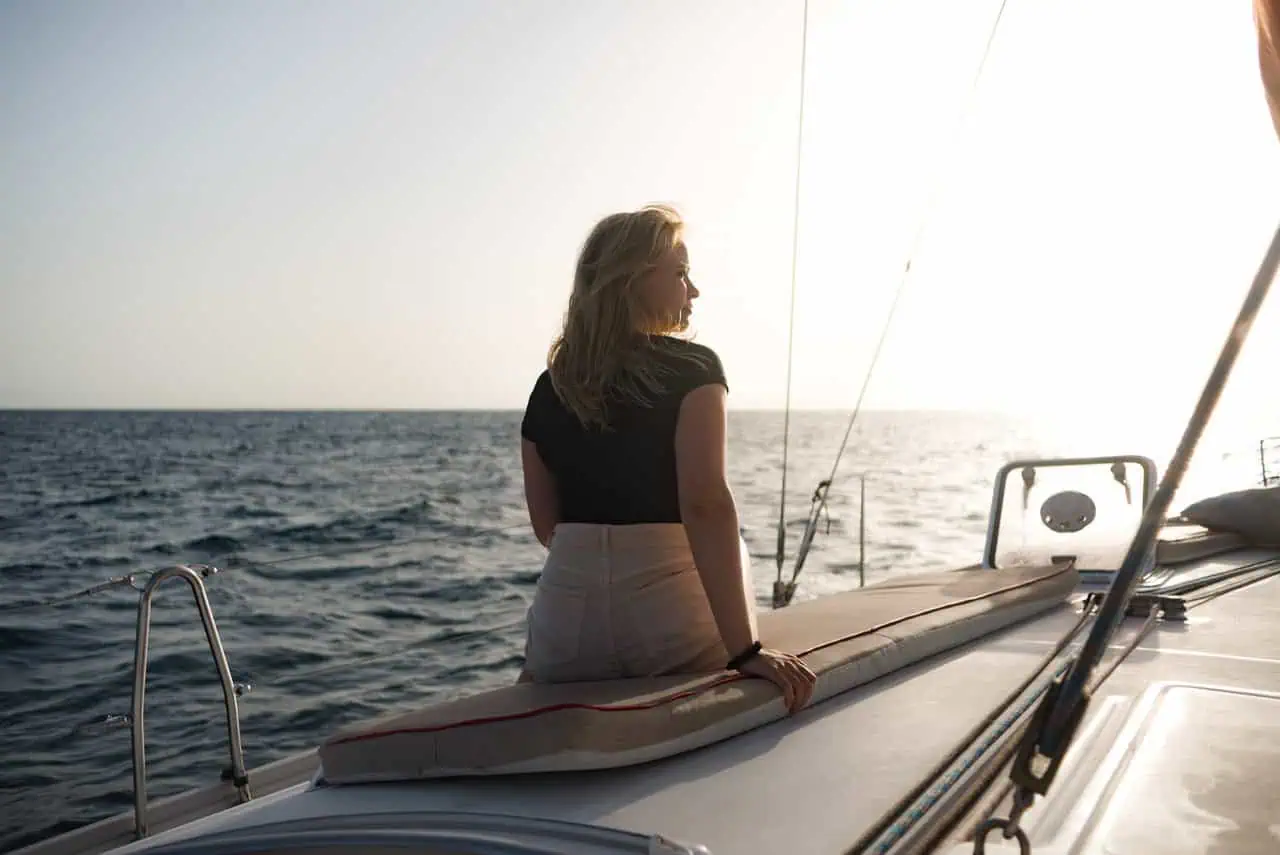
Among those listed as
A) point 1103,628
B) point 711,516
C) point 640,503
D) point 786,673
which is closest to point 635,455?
point 640,503

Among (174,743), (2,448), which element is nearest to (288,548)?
(174,743)

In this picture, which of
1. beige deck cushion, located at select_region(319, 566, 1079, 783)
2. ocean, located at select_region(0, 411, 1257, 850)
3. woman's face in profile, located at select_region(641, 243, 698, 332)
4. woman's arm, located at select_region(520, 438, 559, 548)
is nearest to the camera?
beige deck cushion, located at select_region(319, 566, 1079, 783)

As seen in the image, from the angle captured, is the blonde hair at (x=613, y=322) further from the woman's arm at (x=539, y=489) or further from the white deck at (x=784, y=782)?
the white deck at (x=784, y=782)

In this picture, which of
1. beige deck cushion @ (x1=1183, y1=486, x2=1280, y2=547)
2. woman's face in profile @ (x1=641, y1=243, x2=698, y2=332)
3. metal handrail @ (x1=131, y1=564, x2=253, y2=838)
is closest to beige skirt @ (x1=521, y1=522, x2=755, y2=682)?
woman's face in profile @ (x1=641, y1=243, x2=698, y2=332)

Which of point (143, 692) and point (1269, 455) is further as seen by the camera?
point (1269, 455)

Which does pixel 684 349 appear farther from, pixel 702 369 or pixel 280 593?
pixel 280 593

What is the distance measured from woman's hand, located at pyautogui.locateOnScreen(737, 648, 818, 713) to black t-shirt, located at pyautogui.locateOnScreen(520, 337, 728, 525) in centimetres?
29

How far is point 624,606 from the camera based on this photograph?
193cm

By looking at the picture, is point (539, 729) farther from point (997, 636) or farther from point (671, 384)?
point (997, 636)

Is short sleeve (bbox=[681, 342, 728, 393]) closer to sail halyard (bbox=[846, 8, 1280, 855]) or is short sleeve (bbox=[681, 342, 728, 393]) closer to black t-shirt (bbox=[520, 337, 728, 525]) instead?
black t-shirt (bbox=[520, 337, 728, 525])

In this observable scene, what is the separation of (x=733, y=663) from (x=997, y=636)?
1076 mm

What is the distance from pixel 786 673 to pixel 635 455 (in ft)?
1.57

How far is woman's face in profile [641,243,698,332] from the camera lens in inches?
79.5

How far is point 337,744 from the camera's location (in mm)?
1739
